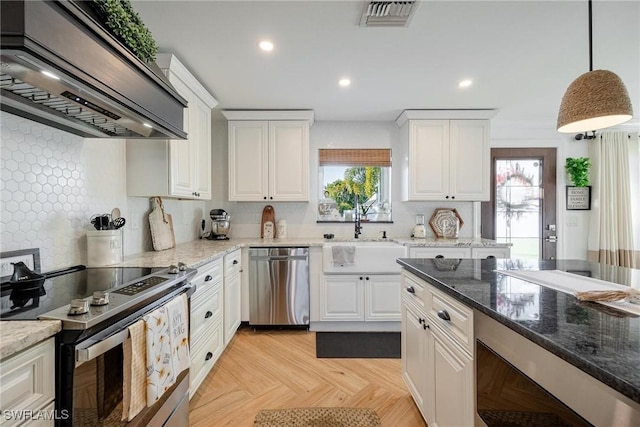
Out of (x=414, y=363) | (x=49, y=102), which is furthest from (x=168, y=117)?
(x=414, y=363)

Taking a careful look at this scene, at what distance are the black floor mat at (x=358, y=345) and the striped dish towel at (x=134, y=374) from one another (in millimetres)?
1713

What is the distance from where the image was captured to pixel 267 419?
1.77m

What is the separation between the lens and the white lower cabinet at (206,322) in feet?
6.10

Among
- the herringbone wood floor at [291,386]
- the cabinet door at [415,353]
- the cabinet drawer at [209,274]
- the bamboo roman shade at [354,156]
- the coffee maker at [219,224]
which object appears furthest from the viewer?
the bamboo roman shade at [354,156]

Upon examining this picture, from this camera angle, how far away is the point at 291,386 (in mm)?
2115

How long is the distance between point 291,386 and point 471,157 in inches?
121

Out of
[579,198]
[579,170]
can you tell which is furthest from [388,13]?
[579,198]

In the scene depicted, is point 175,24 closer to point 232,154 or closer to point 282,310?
point 232,154

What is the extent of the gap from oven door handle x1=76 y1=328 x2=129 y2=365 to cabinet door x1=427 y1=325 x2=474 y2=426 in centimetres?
130

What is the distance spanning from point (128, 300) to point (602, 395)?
4.66ft

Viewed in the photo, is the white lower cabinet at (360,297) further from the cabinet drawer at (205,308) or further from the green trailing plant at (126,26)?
the green trailing plant at (126,26)

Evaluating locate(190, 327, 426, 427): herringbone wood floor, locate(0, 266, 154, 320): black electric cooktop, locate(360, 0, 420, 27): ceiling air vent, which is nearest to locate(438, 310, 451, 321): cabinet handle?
locate(190, 327, 426, 427): herringbone wood floor

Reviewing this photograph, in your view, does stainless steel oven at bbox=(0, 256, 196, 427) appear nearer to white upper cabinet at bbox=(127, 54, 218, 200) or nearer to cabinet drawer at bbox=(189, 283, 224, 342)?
cabinet drawer at bbox=(189, 283, 224, 342)

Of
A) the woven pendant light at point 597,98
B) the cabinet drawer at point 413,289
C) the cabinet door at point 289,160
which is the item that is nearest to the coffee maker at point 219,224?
the cabinet door at point 289,160
